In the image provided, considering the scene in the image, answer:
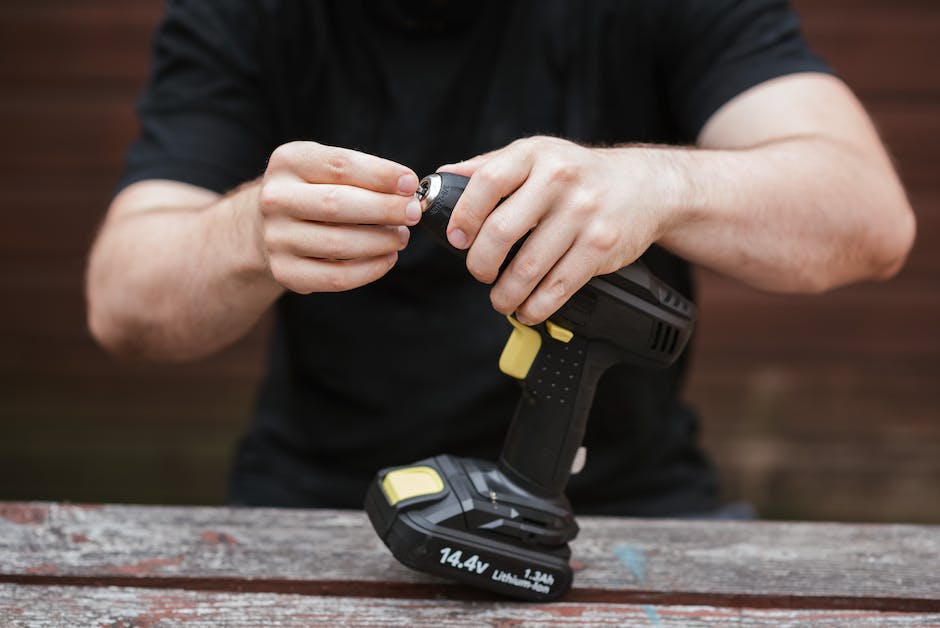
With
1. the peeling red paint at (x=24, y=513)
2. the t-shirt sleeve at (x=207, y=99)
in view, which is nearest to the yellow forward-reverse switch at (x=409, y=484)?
the peeling red paint at (x=24, y=513)

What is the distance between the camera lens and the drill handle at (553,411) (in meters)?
1.05

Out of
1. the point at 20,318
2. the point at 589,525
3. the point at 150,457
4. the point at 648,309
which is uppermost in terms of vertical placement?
the point at 648,309

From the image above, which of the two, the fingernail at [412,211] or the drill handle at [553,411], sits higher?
the fingernail at [412,211]

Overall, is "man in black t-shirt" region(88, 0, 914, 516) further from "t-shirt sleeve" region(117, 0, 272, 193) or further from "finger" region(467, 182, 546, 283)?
"finger" region(467, 182, 546, 283)

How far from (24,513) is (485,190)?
0.77m

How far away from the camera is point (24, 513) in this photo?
1233mm

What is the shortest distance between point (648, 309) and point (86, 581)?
2.34ft

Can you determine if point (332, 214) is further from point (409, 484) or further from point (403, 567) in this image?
point (403, 567)

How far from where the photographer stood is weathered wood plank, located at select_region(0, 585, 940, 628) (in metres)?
1.01

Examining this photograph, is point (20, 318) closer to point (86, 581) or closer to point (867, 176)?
point (86, 581)

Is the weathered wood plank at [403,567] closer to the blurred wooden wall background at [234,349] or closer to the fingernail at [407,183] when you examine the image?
the fingernail at [407,183]

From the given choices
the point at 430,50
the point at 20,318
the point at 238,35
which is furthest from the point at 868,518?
the point at 20,318

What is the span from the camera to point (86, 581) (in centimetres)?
107

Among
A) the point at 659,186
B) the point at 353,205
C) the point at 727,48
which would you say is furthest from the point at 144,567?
the point at 727,48
